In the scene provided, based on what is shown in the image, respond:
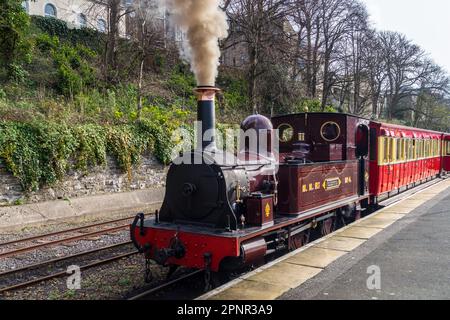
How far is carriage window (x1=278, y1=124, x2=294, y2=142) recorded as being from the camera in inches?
343

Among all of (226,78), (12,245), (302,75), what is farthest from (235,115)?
(12,245)

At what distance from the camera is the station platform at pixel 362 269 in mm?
4797

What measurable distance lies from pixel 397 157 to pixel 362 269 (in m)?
8.78

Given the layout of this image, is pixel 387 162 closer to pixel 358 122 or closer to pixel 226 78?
pixel 358 122

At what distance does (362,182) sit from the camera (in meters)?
9.75

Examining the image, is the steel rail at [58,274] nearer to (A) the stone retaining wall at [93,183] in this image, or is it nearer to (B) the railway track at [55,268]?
(B) the railway track at [55,268]

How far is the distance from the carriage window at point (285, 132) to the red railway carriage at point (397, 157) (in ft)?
11.1

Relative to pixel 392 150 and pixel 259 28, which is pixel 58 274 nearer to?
pixel 392 150

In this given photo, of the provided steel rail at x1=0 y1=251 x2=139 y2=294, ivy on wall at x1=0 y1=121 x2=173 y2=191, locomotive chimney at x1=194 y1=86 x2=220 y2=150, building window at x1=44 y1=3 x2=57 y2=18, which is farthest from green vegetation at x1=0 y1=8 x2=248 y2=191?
building window at x1=44 y1=3 x2=57 y2=18

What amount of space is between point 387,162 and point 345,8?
20.9 m

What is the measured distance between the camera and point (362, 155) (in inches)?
396

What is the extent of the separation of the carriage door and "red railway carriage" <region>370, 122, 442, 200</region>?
2.90 feet

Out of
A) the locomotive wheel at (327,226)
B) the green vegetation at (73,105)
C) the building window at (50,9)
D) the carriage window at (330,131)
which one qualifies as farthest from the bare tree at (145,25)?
the building window at (50,9)

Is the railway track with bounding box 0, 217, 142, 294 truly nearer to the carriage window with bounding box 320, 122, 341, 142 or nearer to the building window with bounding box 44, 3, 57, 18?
the carriage window with bounding box 320, 122, 341, 142
